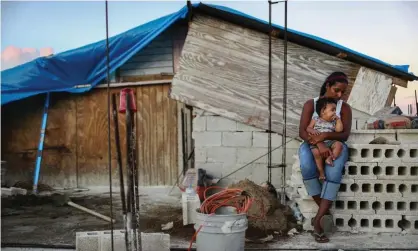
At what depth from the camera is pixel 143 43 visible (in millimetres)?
8445

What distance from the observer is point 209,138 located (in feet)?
24.6

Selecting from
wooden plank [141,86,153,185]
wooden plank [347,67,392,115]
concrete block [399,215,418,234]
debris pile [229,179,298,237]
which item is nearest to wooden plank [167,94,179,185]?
wooden plank [141,86,153,185]

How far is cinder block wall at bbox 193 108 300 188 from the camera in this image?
747cm

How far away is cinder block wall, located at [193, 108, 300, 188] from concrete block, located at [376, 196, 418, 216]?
2047 mm

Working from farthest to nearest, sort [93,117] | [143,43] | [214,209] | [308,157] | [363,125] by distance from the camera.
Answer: [93,117] → [143,43] → [363,125] → [308,157] → [214,209]

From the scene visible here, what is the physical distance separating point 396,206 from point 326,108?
167cm

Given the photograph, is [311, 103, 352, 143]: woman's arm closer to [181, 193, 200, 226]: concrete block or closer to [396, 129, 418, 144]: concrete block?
[396, 129, 418, 144]: concrete block

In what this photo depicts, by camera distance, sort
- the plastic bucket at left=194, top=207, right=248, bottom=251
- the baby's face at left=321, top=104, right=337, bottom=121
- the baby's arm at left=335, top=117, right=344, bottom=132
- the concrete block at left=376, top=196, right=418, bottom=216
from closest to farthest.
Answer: the plastic bucket at left=194, top=207, right=248, bottom=251 → the concrete block at left=376, top=196, right=418, bottom=216 → the baby's arm at left=335, top=117, right=344, bottom=132 → the baby's face at left=321, top=104, right=337, bottom=121

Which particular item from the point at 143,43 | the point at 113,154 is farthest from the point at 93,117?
the point at 143,43

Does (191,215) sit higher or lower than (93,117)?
lower

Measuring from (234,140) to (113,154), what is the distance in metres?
3.40

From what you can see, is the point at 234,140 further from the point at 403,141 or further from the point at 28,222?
the point at 28,222

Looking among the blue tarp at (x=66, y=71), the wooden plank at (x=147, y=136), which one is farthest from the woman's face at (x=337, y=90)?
the wooden plank at (x=147, y=136)

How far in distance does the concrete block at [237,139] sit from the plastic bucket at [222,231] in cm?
320
